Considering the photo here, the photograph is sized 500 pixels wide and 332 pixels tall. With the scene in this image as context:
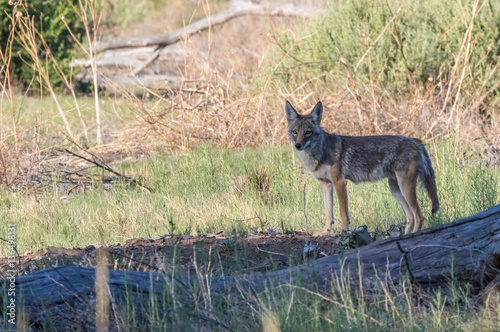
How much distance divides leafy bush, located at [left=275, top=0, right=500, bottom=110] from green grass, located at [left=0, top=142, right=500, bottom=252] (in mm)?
3157

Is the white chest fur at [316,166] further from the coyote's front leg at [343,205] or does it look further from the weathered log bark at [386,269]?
the weathered log bark at [386,269]

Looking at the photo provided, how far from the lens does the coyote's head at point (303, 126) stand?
6965mm

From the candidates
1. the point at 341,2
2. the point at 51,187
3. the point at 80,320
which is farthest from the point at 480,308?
the point at 341,2

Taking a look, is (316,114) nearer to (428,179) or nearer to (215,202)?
(428,179)

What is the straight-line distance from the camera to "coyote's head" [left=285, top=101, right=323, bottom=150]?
696 centimetres

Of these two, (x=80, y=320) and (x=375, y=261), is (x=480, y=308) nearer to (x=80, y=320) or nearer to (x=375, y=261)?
(x=375, y=261)

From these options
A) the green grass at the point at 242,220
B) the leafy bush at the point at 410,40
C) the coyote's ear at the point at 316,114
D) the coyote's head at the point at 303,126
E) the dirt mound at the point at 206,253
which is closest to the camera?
the green grass at the point at 242,220

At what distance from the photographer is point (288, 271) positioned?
13.2 ft

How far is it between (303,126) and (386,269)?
3378 mm

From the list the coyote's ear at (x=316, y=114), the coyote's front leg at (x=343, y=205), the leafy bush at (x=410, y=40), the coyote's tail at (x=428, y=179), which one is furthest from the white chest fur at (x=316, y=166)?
the leafy bush at (x=410, y=40)

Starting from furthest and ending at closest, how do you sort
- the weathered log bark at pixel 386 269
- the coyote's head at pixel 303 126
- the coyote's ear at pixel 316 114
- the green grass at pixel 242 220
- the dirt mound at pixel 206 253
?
the coyote's ear at pixel 316 114 → the coyote's head at pixel 303 126 → the dirt mound at pixel 206 253 → the weathered log bark at pixel 386 269 → the green grass at pixel 242 220

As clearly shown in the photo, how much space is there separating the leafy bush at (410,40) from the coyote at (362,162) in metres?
5.38

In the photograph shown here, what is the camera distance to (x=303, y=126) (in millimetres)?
7082

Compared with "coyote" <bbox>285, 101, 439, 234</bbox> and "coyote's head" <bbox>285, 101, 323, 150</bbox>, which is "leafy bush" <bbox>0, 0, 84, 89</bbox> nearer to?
"coyote's head" <bbox>285, 101, 323, 150</bbox>
